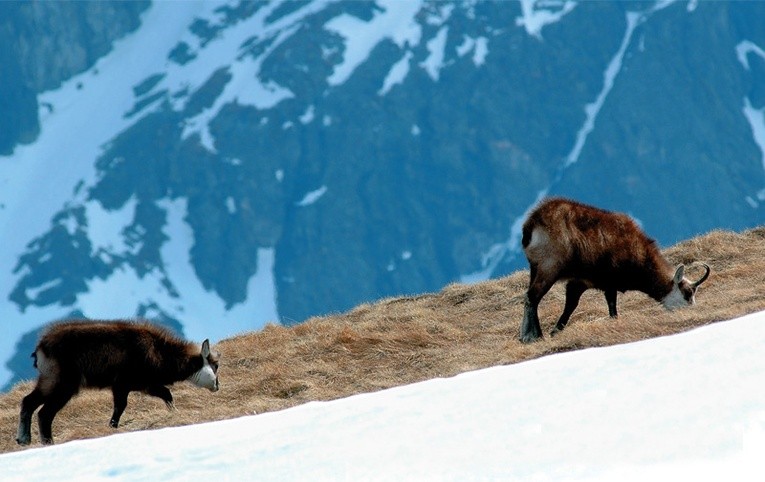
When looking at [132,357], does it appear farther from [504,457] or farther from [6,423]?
[504,457]

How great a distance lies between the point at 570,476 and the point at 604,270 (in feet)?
26.5

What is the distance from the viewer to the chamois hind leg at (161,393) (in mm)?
16922

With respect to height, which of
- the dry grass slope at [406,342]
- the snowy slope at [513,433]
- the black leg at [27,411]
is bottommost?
the dry grass slope at [406,342]

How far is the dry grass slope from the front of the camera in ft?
52.8

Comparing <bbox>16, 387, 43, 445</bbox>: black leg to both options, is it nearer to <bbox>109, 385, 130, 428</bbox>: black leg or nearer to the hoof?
<bbox>109, 385, 130, 428</bbox>: black leg

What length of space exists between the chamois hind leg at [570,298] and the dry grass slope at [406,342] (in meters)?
0.55

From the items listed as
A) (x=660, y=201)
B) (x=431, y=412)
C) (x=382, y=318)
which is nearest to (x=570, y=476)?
(x=431, y=412)

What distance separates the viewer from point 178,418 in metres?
15.6

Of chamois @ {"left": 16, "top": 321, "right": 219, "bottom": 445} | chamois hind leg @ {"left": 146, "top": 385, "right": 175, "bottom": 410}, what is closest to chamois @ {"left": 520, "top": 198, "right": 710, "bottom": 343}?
chamois @ {"left": 16, "top": 321, "right": 219, "bottom": 445}

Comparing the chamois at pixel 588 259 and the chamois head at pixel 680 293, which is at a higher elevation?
the chamois at pixel 588 259

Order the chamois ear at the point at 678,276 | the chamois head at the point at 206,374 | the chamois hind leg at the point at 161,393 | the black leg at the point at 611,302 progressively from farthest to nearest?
the chamois ear at the point at 678,276
the black leg at the point at 611,302
the chamois head at the point at 206,374
the chamois hind leg at the point at 161,393

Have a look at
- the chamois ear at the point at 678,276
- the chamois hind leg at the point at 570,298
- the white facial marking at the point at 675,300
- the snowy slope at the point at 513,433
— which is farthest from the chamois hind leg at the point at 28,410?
the chamois ear at the point at 678,276

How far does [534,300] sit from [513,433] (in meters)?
6.32

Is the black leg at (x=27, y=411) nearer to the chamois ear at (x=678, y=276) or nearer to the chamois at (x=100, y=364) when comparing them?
the chamois at (x=100, y=364)
